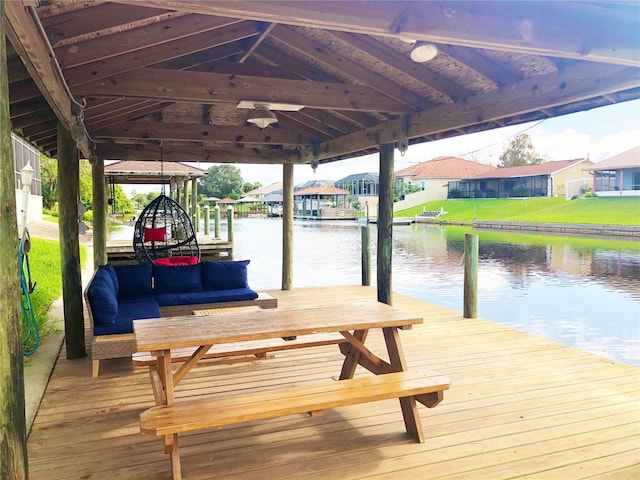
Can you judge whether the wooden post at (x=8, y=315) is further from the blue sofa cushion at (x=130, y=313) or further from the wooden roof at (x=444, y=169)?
the wooden roof at (x=444, y=169)

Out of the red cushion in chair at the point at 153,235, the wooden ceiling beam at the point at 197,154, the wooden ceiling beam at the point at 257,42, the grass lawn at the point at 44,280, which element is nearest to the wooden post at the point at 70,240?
the grass lawn at the point at 44,280

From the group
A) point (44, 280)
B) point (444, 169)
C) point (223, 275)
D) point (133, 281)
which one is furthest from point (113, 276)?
point (444, 169)

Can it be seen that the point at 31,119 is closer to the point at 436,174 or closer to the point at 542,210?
the point at 542,210

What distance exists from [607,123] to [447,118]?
336 ft

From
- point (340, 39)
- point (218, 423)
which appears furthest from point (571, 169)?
point (218, 423)

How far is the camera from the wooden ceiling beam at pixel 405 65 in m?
4.18

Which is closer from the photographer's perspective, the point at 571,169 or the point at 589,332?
the point at 589,332

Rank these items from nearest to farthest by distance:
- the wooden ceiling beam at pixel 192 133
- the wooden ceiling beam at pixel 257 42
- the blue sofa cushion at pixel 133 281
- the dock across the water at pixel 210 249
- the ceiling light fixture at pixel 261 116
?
the wooden ceiling beam at pixel 257 42
the ceiling light fixture at pixel 261 116
the blue sofa cushion at pixel 133 281
the wooden ceiling beam at pixel 192 133
the dock across the water at pixel 210 249

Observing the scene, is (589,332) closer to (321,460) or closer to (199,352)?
(321,460)

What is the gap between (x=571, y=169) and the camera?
3388 centimetres

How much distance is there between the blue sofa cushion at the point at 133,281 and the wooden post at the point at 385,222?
2.66 metres

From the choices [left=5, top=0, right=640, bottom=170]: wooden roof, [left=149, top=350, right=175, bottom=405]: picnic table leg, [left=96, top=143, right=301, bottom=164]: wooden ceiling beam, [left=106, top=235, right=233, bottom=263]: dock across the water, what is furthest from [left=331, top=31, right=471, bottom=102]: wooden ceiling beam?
[left=106, top=235, right=233, bottom=263]: dock across the water

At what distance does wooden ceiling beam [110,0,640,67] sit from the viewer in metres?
2.05

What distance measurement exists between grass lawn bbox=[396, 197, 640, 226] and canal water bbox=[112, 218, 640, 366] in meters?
5.17
